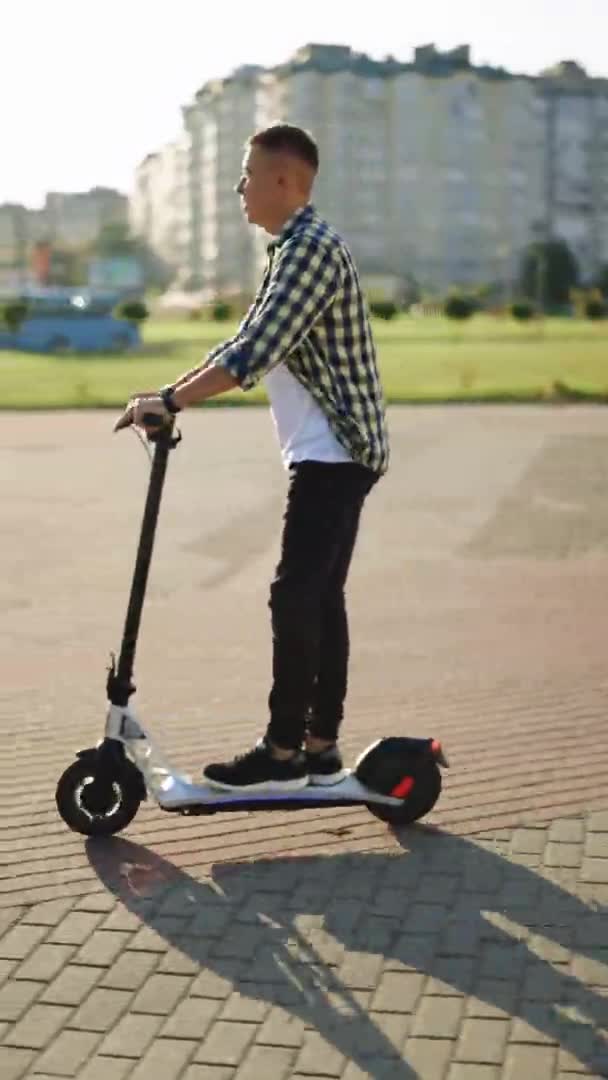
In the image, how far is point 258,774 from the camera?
4270 mm

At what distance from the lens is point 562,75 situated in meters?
132

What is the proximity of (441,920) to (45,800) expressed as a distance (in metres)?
1.47

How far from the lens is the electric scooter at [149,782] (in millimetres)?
4254

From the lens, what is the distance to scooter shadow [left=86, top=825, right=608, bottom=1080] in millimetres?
3172

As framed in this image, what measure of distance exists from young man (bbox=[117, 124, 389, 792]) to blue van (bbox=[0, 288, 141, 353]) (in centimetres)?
4554

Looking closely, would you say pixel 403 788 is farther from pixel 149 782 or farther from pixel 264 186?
pixel 264 186

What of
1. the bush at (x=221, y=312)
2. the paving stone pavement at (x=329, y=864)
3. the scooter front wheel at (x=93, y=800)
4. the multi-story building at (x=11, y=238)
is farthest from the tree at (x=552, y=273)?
the scooter front wheel at (x=93, y=800)

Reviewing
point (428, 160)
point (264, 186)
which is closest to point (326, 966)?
point (264, 186)

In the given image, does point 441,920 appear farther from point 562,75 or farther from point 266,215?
point 562,75

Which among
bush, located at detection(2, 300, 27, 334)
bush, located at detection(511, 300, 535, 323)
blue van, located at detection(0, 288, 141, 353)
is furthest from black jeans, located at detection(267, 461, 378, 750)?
bush, located at detection(511, 300, 535, 323)

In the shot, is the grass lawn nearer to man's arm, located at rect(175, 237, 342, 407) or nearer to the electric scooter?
the electric scooter

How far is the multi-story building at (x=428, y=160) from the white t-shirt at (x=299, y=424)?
370ft

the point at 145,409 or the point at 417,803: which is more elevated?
the point at 145,409

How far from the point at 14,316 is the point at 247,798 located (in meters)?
49.2
